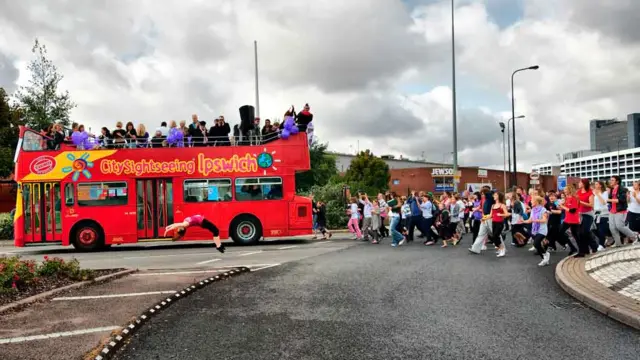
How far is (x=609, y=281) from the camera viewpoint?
8859 millimetres

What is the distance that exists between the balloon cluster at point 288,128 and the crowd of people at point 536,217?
3954 millimetres

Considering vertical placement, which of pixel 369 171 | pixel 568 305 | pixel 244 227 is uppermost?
pixel 369 171

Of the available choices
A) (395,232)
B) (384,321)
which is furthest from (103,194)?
(384,321)

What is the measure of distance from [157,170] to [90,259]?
4.19 m

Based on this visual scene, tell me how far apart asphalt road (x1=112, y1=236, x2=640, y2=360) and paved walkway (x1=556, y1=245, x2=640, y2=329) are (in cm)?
20

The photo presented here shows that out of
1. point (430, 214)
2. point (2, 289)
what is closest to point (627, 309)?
point (2, 289)

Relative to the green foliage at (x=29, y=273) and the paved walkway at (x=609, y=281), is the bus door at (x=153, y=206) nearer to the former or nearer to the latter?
the green foliage at (x=29, y=273)

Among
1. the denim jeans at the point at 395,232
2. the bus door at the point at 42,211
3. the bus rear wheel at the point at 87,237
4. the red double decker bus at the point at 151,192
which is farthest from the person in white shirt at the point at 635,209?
the bus door at the point at 42,211

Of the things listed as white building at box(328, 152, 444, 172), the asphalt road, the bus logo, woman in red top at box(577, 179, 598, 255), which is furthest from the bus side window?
white building at box(328, 152, 444, 172)

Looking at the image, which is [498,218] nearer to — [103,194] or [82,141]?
[103,194]

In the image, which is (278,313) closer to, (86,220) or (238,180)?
(238,180)

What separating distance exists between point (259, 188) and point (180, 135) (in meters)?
3.37

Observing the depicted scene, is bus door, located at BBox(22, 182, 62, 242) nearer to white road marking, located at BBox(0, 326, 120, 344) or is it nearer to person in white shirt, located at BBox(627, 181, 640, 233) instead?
white road marking, located at BBox(0, 326, 120, 344)

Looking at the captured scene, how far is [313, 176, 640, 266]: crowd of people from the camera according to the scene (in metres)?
12.1
